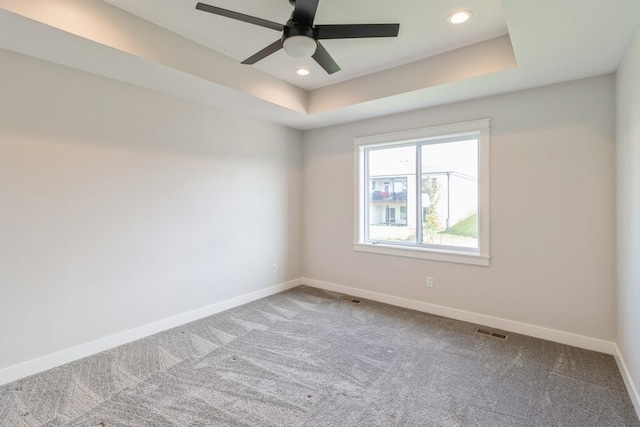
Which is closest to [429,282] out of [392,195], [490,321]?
[490,321]

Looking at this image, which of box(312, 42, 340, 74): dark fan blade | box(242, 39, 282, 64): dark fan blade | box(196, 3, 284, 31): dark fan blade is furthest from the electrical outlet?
box(196, 3, 284, 31): dark fan blade

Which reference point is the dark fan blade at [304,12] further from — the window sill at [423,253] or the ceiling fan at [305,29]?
the window sill at [423,253]

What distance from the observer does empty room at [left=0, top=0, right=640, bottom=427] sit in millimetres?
2090

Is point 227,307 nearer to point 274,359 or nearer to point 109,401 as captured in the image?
point 274,359

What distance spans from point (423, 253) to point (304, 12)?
9.44ft

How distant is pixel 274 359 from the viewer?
8.74 ft

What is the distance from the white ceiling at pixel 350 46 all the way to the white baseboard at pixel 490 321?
92.5 inches

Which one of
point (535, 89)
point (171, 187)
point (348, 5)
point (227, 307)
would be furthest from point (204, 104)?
point (535, 89)

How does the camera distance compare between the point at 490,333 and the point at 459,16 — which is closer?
the point at 459,16

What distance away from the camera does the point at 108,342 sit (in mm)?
2838

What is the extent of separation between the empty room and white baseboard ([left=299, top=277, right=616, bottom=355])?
2 centimetres

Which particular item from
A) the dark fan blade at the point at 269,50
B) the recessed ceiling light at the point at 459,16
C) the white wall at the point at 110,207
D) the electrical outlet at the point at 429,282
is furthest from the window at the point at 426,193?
the dark fan blade at the point at 269,50

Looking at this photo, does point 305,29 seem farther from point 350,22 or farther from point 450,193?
point 450,193

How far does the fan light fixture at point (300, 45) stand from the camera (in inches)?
78.6
